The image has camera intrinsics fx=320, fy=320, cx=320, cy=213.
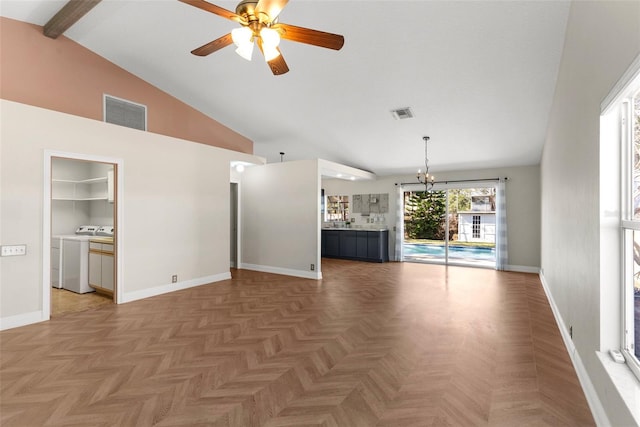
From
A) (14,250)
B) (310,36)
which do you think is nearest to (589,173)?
(310,36)

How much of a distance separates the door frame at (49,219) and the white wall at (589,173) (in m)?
5.15

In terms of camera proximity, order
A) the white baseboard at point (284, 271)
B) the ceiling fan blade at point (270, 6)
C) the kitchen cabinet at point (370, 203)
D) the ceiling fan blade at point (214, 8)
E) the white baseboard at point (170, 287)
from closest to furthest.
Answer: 1. the ceiling fan blade at point (270, 6)
2. the ceiling fan blade at point (214, 8)
3. the white baseboard at point (170, 287)
4. the white baseboard at point (284, 271)
5. the kitchen cabinet at point (370, 203)

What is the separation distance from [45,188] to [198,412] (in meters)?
3.42

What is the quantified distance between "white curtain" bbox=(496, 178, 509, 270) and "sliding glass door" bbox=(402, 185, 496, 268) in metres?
0.27

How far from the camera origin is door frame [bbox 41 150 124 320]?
3.79m

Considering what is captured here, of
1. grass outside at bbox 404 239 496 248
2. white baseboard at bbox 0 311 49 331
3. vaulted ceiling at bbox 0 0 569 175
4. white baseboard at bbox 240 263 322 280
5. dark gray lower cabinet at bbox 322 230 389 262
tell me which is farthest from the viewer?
dark gray lower cabinet at bbox 322 230 389 262

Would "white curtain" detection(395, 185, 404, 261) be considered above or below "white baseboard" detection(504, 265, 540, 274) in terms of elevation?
above

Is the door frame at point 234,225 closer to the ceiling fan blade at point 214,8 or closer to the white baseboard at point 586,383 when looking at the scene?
the ceiling fan blade at point 214,8

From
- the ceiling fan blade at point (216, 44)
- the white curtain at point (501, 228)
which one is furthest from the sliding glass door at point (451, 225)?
the ceiling fan blade at point (216, 44)

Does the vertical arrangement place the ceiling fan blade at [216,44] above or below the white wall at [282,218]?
above

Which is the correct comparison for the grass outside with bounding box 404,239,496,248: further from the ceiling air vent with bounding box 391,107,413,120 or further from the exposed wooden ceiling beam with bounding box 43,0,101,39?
the exposed wooden ceiling beam with bounding box 43,0,101,39

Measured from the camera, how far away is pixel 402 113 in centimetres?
529

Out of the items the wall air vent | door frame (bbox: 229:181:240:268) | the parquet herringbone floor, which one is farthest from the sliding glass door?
the wall air vent

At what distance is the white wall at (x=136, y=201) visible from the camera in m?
3.57
